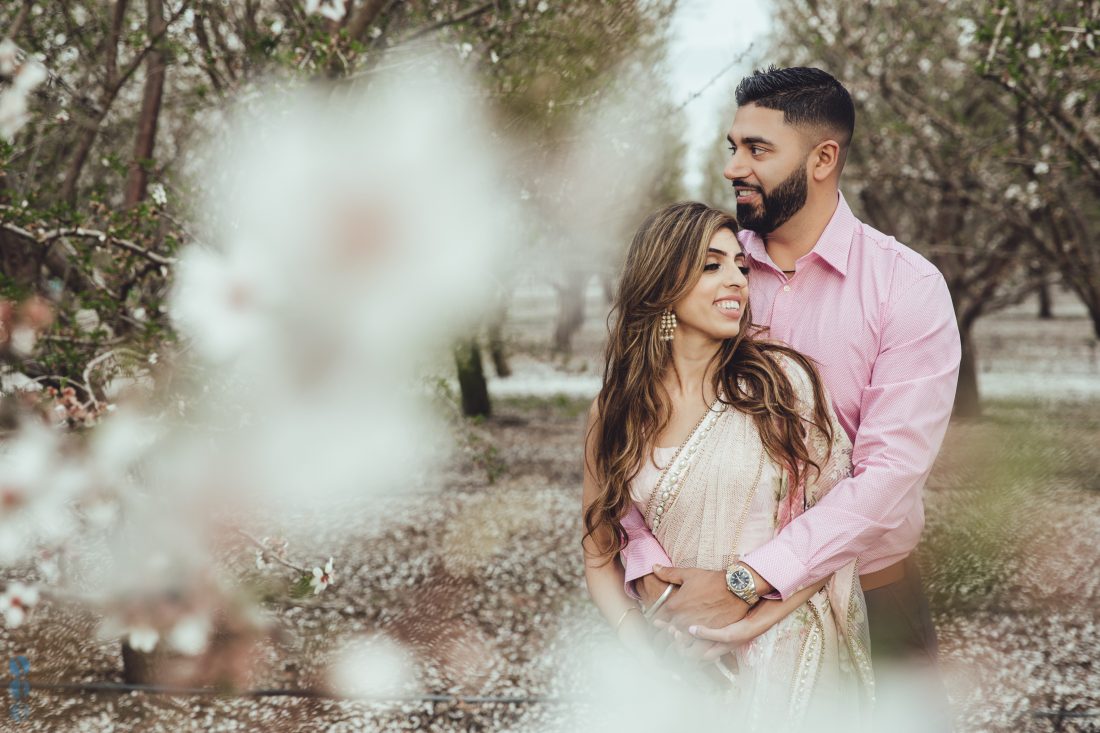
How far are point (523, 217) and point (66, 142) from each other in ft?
9.50

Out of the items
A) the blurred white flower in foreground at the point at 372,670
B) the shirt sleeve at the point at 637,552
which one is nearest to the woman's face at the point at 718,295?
the shirt sleeve at the point at 637,552

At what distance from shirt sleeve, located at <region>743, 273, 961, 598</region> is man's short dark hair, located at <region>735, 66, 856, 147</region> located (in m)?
0.46

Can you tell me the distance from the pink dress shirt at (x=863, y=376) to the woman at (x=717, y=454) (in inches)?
2.8

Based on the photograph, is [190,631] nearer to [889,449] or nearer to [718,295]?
[718,295]

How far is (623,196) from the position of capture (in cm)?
828

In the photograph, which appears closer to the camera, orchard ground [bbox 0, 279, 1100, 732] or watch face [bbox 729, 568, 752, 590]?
watch face [bbox 729, 568, 752, 590]

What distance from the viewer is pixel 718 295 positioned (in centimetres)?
191

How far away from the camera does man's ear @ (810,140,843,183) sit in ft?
6.72

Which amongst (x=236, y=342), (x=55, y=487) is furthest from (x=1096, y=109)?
(x=55, y=487)

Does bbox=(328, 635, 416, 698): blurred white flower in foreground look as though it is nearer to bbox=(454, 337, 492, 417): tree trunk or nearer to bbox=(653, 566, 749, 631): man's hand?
bbox=(653, 566, 749, 631): man's hand

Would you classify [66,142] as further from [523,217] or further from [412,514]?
[412,514]

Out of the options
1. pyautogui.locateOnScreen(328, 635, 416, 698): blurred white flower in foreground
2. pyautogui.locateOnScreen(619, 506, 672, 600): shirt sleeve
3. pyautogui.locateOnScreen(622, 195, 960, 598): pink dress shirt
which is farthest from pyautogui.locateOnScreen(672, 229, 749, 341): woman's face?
pyautogui.locateOnScreen(328, 635, 416, 698): blurred white flower in foreground

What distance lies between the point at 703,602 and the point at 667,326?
635mm

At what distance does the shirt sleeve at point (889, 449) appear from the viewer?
5.64ft
